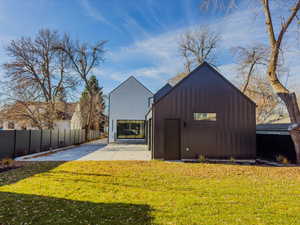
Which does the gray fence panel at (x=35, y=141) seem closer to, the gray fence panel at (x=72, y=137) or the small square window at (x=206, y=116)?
the gray fence panel at (x=72, y=137)

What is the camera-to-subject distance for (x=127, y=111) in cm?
2084

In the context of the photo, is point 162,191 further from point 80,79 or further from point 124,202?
point 80,79

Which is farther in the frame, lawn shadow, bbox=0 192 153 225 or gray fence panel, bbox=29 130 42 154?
gray fence panel, bbox=29 130 42 154

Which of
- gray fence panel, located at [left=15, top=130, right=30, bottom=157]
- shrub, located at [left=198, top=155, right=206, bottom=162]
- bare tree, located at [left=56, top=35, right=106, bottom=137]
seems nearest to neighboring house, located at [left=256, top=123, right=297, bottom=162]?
shrub, located at [left=198, top=155, right=206, bottom=162]

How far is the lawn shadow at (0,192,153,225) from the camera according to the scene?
3211 mm

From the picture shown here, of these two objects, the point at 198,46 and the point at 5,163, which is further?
the point at 198,46

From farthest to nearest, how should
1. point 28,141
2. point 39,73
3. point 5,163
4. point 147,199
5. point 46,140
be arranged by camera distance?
1. point 39,73
2. point 46,140
3. point 28,141
4. point 5,163
5. point 147,199

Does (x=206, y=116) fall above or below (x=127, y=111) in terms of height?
below

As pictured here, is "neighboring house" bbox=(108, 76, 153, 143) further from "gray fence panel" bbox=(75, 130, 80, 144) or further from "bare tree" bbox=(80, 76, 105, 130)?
"bare tree" bbox=(80, 76, 105, 130)

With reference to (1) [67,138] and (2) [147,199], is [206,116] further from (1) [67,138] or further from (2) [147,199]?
(1) [67,138]

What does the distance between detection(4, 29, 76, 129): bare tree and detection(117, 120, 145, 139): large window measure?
6.40 metres

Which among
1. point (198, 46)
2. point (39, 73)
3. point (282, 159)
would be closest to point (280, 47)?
point (282, 159)

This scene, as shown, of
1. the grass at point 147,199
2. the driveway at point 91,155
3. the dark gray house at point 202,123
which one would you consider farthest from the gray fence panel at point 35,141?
the dark gray house at point 202,123

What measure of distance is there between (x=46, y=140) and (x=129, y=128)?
9.02 metres
